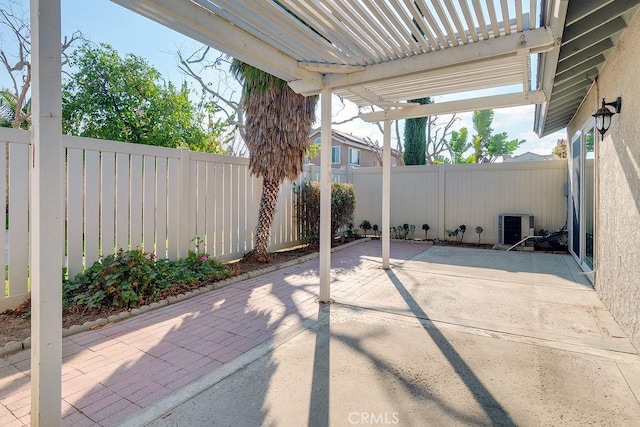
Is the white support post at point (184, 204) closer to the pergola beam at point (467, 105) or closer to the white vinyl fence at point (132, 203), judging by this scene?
the white vinyl fence at point (132, 203)

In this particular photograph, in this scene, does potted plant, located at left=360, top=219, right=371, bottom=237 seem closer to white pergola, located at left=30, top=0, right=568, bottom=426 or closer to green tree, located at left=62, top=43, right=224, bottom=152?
green tree, located at left=62, top=43, right=224, bottom=152

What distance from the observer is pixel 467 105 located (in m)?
5.58

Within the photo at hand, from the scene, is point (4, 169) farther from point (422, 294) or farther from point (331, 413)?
point (422, 294)

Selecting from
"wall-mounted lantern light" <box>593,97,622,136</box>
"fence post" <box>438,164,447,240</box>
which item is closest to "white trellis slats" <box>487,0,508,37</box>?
"wall-mounted lantern light" <box>593,97,622,136</box>

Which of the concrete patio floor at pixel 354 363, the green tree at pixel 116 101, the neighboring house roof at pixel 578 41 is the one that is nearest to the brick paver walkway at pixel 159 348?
the concrete patio floor at pixel 354 363

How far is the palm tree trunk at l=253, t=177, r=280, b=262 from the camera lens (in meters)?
7.05

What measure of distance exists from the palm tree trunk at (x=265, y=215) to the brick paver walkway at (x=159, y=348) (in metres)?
1.47

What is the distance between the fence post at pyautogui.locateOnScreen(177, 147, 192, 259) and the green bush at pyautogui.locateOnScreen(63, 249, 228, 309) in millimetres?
722

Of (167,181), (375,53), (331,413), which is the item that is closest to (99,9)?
(167,181)

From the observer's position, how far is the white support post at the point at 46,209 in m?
1.90

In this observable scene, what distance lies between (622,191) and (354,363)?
3450mm

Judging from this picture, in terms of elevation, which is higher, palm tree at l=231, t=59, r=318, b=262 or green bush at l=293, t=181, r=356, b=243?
palm tree at l=231, t=59, r=318, b=262

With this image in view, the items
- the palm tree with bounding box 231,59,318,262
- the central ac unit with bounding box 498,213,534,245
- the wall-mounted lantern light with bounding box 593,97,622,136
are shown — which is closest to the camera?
the wall-mounted lantern light with bounding box 593,97,622,136

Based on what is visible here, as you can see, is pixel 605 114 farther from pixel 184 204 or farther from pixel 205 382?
pixel 184 204
